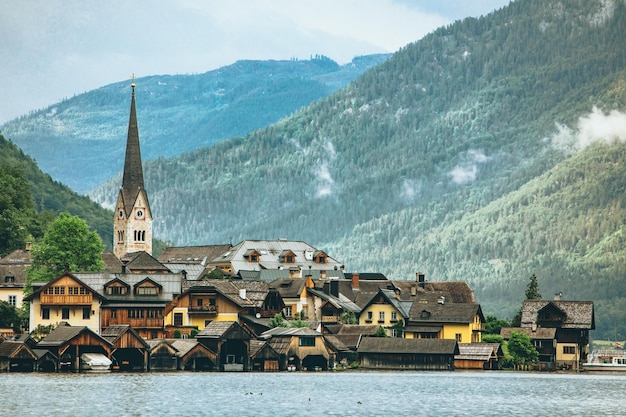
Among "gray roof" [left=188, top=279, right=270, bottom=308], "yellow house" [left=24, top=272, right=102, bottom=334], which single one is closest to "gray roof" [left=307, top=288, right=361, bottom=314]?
"gray roof" [left=188, top=279, right=270, bottom=308]

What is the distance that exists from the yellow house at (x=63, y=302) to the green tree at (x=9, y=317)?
5783 mm

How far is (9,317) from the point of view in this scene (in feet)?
556

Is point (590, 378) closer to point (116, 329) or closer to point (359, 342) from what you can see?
point (359, 342)

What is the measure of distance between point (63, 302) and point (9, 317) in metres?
10.2

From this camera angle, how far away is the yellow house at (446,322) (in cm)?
18638

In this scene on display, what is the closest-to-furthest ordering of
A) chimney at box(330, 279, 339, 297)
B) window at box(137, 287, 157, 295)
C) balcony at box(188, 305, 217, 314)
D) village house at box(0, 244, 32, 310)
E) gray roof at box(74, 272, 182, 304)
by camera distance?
gray roof at box(74, 272, 182, 304), window at box(137, 287, 157, 295), balcony at box(188, 305, 217, 314), village house at box(0, 244, 32, 310), chimney at box(330, 279, 339, 297)

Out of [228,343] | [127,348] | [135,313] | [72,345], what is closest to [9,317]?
[135,313]

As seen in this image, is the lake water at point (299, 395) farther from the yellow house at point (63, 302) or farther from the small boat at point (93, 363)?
the yellow house at point (63, 302)

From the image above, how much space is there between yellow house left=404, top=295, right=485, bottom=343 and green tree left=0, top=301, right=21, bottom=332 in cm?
4685

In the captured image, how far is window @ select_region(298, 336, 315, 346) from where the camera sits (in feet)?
526

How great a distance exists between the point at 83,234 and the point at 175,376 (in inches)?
1611

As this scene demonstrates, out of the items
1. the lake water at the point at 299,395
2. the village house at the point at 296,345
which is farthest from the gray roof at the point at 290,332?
the lake water at the point at 299,395

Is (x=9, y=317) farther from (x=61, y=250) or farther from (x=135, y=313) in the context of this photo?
(x=135, y=313)

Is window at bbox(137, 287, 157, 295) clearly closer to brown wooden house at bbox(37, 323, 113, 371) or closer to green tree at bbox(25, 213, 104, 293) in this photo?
green tree at bbox(25, 213, 104, 293)
